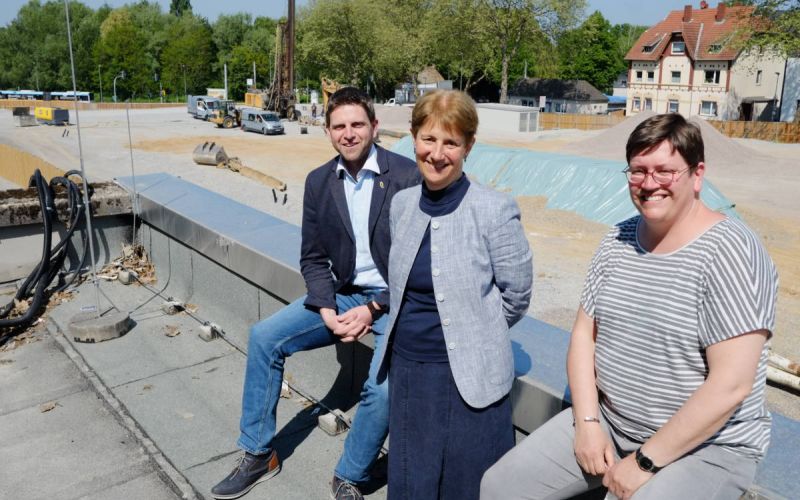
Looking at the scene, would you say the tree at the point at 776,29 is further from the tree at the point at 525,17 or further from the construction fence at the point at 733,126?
the tree at the point at 525,17

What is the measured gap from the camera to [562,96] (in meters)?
78.2

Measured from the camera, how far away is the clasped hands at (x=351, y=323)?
3.03 meters

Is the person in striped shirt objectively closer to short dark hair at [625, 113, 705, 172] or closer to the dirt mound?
short dark hair at [625, 113, 705, 172]

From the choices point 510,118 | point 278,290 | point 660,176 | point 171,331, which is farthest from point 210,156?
point 510,118

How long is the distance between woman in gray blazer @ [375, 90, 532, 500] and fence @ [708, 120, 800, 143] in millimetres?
44398

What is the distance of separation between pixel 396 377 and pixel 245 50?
97.5m

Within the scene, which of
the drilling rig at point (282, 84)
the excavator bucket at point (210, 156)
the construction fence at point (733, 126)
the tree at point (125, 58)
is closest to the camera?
the excavator bucket at point (210, 156)

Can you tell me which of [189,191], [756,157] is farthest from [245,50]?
[189,191]

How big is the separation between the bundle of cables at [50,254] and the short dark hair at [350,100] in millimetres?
3341

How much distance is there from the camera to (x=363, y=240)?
10.2 ft

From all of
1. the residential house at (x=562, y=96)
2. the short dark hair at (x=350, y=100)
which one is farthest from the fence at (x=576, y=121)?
the short dark hair at (x=350, y=100)

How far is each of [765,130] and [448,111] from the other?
46.1m

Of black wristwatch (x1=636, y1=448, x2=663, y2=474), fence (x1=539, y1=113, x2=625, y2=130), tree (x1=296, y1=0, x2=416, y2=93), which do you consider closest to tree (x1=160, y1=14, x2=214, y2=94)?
tree (x1=296, y1=0, x2=416, y2=93)

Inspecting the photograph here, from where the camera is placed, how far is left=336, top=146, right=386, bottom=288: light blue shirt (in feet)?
10.2
